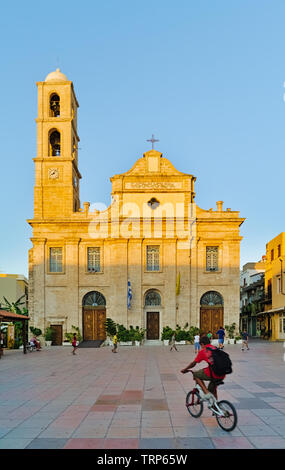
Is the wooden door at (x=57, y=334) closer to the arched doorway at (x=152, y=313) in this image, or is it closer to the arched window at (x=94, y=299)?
the arched window at (x=94, y=299)

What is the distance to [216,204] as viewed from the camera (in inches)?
1577

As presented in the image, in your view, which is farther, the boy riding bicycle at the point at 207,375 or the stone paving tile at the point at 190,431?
the boy riding bicycle at the point at 207,375

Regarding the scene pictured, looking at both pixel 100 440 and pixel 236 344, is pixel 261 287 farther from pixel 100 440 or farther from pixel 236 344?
pixel 100 440

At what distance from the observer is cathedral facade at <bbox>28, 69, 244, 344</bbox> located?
3831 centimetres

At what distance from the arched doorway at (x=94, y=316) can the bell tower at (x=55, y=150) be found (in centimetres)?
726

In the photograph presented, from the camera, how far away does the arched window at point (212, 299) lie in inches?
1522

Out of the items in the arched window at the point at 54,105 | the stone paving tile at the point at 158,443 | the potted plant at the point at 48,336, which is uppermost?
the arched window at the point at 54,105

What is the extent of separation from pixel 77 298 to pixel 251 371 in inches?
877

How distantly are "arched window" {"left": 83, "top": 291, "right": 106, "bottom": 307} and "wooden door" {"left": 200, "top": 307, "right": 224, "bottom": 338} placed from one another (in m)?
8.24

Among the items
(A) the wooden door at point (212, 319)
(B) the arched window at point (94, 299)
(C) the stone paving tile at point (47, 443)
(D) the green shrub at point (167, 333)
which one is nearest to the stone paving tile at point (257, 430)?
(C) the stone paving tile at point (47, 443)

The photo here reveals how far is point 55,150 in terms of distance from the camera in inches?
1670

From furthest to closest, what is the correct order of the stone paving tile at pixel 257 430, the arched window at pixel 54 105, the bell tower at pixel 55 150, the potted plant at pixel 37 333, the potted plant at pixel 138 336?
1. the arched window at pixel 54 105
2. the bell tower at pixel 55 150
3. the potted plant at pixel 37 333
4. the potted plant at pixel 138 336
5. the stone paving tile at pixel 257 430

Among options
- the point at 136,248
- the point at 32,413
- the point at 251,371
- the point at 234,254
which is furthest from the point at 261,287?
the point at 32,413
